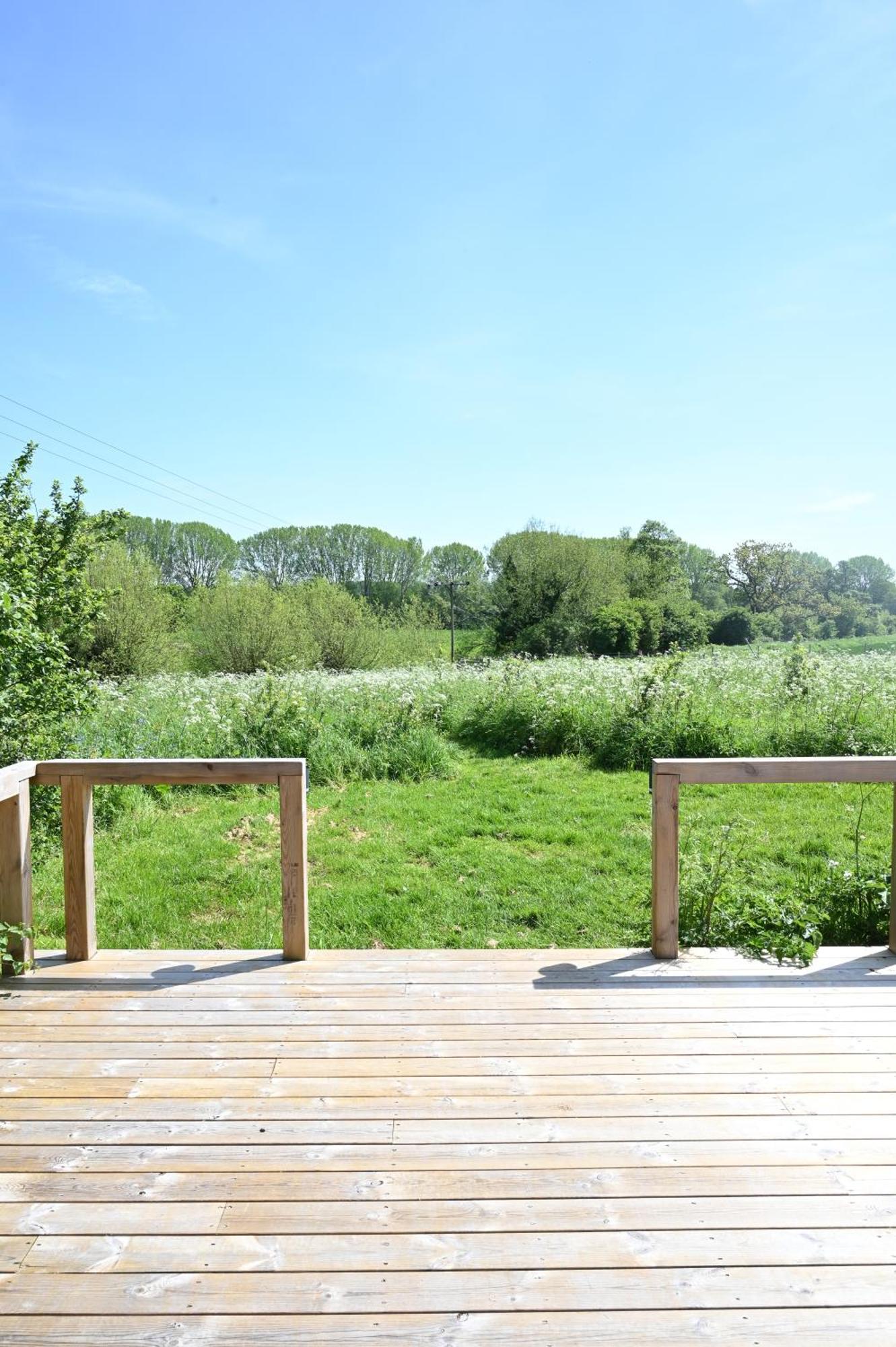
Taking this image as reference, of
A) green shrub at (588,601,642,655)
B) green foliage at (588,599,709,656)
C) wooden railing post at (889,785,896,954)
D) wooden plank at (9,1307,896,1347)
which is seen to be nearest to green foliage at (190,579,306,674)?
green shrub at (588,601,642,655)

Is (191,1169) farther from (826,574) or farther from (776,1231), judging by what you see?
(826,574)

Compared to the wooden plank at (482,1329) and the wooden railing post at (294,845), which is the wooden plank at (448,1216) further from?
the wooden railing post at (294,845)

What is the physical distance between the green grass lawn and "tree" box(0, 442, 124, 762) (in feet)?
3.77

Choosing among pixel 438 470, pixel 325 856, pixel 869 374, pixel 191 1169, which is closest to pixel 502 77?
pixel 325 856

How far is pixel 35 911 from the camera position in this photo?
16.9 feet

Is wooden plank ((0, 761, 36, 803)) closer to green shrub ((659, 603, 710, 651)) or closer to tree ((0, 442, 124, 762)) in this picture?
tree ((0, 442, 124, 762))

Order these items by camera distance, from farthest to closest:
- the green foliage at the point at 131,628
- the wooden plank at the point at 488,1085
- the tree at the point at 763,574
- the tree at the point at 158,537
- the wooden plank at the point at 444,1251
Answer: the tree at the point at 763,574
the tree at the point at 158,537
the green foliage at the point at 131,628
the wooden plank at the point at 488,1085
the wooden plank at the point at 444,1251

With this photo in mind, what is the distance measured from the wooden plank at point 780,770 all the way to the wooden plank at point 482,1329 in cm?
209

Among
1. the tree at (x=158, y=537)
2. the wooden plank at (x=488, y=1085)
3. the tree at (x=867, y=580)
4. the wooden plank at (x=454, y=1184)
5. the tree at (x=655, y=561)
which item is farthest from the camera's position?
the tree at (x=158, y=537)

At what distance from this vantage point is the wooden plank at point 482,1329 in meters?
1.50

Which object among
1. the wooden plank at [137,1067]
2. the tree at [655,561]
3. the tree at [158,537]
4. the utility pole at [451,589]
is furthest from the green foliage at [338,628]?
the tree at [158,537]

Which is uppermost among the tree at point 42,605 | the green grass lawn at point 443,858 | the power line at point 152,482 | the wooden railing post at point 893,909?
the power line at point 152,482

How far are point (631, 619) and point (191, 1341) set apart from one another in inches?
1153

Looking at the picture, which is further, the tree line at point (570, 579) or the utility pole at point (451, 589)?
the utility pole at point (451, 589)
